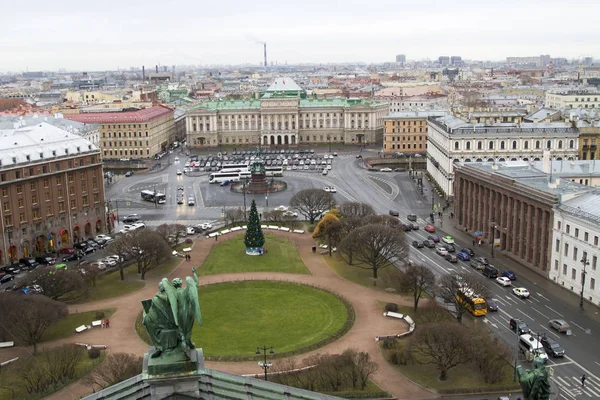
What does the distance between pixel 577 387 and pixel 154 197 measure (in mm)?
85988

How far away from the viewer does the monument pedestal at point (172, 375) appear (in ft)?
56.4

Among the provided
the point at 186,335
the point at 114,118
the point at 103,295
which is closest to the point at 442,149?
the point at 103,295

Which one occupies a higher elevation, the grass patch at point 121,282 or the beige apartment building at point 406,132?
the beige apartment building at point 406,132

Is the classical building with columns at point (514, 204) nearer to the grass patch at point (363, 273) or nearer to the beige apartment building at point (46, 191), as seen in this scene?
the grass patch at point (363, 273)

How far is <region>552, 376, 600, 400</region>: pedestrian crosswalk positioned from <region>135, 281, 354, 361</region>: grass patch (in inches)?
695

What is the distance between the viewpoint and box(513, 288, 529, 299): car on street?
64375 mm

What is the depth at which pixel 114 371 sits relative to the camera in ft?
146

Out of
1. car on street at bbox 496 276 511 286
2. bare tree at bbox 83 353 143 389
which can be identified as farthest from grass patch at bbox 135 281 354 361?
car on street at bbox 496 276 511 286

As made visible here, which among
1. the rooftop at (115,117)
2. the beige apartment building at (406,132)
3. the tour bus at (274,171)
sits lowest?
the tour bus at (274,171)

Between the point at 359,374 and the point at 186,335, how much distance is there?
3055cm

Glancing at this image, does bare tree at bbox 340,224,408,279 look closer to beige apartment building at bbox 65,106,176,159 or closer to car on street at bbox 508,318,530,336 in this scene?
car on street at bbox 508,318,530,336

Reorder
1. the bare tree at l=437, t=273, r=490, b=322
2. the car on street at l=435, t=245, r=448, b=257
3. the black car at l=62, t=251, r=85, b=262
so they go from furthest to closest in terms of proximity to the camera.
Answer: the black car at l=62, t=251, r=85, b=262, the car on street at l=435, t=245, r=448, b=257, the bare tree at l=437, t=273, r=490, b=322

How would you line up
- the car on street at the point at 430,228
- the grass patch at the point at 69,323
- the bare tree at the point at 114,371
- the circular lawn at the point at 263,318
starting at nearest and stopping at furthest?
the bare tree at the point at 114,371
the circular lawn at the point at 263,318
the grass patch at the point at 69,323
the car on street at the point at 430,228

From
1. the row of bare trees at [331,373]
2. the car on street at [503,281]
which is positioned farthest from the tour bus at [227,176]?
the row of bare trees at [331,373]
